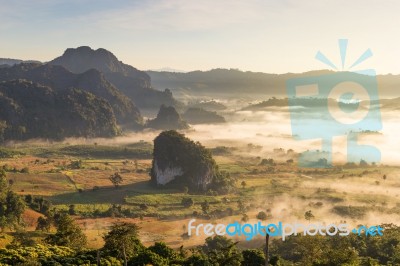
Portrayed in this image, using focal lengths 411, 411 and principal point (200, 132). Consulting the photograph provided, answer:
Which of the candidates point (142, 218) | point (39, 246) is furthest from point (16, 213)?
point (39, 246)

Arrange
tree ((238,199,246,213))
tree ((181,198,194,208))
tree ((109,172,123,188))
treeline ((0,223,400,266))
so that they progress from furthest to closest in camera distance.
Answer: tree ((109,172,123,188)), tree ((181,198,194,208)), tree ((238,199,246,213)), treeline ((0,223,400,266))

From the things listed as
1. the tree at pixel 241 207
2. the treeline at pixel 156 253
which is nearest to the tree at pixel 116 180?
the tree at pixel 241 207

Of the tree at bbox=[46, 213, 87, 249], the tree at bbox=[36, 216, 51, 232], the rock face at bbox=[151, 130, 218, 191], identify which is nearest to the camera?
the tree at bbox=[46, 213, 87, 249]

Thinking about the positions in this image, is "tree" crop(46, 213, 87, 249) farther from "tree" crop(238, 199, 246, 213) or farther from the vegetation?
the vegetation

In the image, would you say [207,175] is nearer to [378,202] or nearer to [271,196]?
[271,196]

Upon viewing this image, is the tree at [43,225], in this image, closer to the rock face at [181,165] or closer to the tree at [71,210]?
the tree at [71,210]

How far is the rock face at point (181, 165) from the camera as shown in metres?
169

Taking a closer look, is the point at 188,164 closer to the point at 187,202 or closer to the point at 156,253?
the point at 187,202

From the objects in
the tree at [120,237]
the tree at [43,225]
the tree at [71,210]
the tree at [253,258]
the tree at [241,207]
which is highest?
the tree at [120,237]

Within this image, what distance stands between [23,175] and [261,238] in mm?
108190

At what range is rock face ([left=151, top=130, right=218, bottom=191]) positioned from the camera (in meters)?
169

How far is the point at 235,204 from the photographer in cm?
14300

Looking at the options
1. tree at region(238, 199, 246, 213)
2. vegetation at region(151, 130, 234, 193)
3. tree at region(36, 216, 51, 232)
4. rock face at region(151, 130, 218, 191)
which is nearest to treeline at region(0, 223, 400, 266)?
tree at region(36, 216, 51, 232)

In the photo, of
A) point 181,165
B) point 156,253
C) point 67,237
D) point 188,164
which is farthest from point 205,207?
point 156,253
